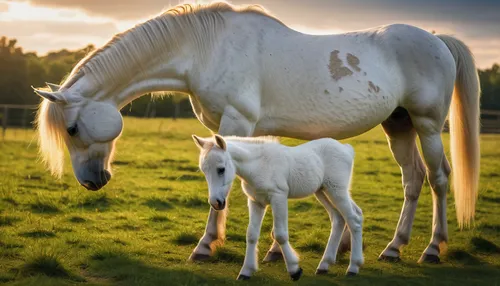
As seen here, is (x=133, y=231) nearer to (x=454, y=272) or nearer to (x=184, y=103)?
(x=454, y=272)

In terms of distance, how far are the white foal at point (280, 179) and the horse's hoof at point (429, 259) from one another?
4.96 ft

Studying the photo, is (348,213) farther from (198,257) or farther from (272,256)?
(198,257)

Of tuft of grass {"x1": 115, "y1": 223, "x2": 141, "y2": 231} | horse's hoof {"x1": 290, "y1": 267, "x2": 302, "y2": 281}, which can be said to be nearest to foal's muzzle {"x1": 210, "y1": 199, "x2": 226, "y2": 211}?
horse's hoof {"x1": 290, "y1": 267, "x2": 302, "y2": 281}

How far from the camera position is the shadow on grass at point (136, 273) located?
548cm

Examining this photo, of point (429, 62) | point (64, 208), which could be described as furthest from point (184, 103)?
point (429, 62)

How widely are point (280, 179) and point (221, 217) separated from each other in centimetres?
151

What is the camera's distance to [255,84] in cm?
654

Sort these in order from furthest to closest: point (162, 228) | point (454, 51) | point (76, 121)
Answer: point (162, 228)
point (454, 51)
point (76, 121)

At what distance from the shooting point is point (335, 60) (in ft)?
22.4

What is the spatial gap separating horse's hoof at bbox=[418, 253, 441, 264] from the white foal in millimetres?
1511

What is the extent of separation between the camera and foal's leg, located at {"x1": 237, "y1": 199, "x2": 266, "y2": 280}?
5.52 meters

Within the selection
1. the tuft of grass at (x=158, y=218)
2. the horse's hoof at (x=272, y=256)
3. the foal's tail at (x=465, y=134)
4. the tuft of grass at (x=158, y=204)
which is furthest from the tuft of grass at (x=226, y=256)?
the tuft of grass at (x=158, y=204)

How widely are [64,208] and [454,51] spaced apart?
5805 mm

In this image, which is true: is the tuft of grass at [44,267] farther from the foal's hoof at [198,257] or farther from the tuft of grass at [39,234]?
the tuft of grass at [39,234]
